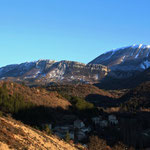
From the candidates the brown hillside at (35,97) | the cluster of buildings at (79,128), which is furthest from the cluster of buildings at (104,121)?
the brown hillside at (35,97)

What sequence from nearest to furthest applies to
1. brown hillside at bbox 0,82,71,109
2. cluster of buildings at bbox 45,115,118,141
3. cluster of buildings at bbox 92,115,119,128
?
1. cluster of buildings at bbox 45,115,118,141
2. cluster of buildings at bbox 92,115,119,128
3. brown hillside at bbox 0,82,71,109

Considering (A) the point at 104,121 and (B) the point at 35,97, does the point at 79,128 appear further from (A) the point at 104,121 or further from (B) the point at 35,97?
(B) the point at 35,97

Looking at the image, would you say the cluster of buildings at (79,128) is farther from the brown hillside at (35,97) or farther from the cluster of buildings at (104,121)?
the brown hillside at (35,97)

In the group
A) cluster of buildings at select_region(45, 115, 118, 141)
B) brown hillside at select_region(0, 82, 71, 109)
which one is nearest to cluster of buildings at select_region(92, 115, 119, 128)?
cluster of buildings at select_region(45, 115, 118, 141)

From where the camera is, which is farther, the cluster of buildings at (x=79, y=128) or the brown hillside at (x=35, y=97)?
the brown hillside at (x=35, y=97)

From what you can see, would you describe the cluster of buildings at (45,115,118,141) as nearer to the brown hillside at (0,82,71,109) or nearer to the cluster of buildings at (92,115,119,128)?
the cluster of buildings at (92,115,119,128)

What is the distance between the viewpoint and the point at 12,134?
78.3 feet

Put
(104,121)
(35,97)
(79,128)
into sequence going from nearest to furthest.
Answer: (79,128) → (104,121) → (35,97)

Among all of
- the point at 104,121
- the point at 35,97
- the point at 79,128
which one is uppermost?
the point at 35,97

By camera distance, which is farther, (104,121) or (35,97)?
(35,97)

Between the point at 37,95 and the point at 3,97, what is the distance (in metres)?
22.2

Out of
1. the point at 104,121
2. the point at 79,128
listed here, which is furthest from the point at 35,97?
the point at 79,128

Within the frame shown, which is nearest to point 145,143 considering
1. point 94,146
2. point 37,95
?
point 94,146

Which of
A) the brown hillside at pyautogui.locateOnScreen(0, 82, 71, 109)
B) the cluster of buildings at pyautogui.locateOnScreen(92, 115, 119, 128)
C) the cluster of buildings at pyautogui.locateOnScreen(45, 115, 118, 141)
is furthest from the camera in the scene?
the brown hillside at pyautogui.locateOnScreen(0, 82, 71, 109)
